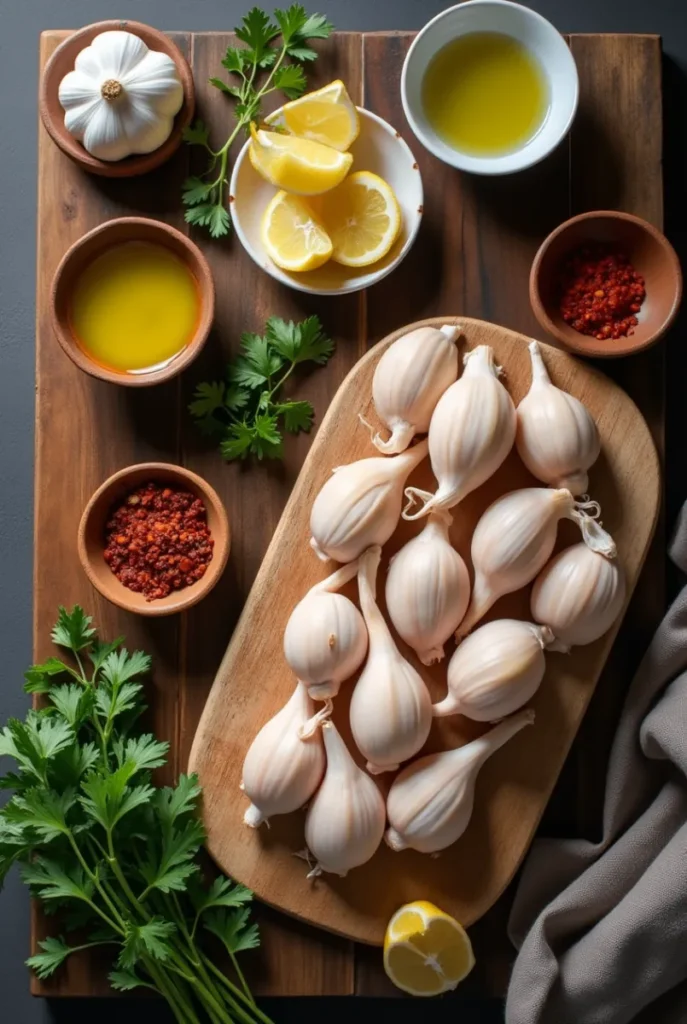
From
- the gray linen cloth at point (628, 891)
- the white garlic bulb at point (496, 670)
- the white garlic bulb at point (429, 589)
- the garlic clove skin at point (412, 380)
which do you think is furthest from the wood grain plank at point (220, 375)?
the gray linen cloth at point (628, 891)

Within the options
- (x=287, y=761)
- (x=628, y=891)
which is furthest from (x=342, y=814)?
(x=628, y=891)

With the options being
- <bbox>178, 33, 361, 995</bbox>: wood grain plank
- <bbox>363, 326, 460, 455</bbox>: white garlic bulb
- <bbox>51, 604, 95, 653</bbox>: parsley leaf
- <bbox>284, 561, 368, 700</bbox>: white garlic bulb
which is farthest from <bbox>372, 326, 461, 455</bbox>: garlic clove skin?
<bbox>51, 604, 95, 653</bbox>: parsley leaf

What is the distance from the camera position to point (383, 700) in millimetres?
1327

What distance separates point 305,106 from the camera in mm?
1388

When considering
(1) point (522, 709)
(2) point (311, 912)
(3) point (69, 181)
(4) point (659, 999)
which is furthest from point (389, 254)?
(4) point (659, 999)

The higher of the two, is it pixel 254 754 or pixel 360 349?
pixel 360 349

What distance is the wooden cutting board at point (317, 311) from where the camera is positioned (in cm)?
147

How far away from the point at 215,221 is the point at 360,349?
10.8 inches

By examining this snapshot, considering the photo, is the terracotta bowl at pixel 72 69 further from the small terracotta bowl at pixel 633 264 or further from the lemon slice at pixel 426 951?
the lemon slice at pixel 426 951

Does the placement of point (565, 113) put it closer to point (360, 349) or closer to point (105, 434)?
point (360, 349)

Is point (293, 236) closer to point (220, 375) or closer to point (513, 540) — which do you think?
point (220, 375)

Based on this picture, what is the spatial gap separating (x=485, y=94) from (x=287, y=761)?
980 millimetres

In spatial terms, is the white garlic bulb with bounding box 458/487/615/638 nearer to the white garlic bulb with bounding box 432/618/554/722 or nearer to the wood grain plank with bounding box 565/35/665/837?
the white garlic bulb with bounding box 432/618/554/722

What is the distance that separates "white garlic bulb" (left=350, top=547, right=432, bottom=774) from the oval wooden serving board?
4cm
